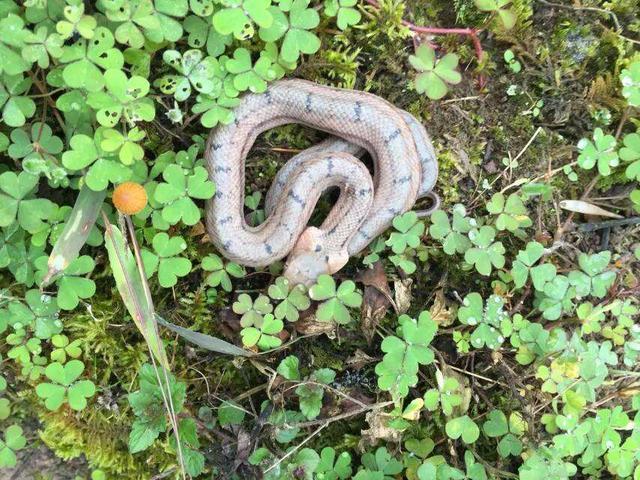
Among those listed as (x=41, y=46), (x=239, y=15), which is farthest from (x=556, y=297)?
(x=41, y=46)

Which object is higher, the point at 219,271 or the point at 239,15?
the point at 239,15

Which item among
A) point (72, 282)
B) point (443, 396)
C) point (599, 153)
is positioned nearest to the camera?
point (72, 282)

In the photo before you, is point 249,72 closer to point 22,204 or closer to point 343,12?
point 343,12

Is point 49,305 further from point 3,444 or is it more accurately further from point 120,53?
point 120,53

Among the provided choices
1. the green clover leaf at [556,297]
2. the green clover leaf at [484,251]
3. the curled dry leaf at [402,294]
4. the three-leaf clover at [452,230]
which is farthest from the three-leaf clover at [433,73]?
the green clover leaf at [556,297]

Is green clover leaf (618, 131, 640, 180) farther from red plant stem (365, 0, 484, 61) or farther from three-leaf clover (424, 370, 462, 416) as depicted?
three-leaf clover (424, 370, 462, 416)

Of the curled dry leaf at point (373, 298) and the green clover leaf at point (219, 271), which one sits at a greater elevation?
the green clover leaf at point (219, 271)

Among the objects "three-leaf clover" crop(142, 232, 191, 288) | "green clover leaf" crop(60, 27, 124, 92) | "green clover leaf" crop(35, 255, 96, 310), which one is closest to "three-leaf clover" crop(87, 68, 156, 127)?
"green clover leaf" crop(60, 27, 124, 92)

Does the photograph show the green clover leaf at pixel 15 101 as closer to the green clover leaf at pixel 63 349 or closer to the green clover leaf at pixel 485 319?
the green clover leaf at pixel 63 349
